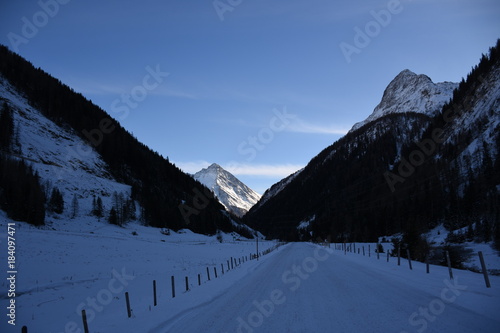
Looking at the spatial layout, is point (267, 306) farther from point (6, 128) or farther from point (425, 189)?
point (425, 189)

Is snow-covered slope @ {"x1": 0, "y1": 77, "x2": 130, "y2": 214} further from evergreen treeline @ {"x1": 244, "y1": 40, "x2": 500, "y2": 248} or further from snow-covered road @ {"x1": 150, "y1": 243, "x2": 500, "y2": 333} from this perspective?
snow-covered road @ {"x1": 150, "y1": 243, "x2": 500, "y2": 333}

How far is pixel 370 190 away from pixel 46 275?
136 meters

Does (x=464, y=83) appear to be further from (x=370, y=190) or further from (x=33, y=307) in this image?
(x=33, y=307)

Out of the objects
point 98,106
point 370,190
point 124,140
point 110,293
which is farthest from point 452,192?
point 98,106

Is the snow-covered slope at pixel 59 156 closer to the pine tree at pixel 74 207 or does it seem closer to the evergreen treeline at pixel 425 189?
the pine tree at pixel 74 207

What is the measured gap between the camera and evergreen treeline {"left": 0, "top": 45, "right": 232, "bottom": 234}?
98.9 metres

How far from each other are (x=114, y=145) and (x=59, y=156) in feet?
107

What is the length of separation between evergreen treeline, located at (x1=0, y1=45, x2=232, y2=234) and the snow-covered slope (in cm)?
499

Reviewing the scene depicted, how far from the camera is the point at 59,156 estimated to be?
3248 inches

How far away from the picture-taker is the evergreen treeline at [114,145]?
324 ft

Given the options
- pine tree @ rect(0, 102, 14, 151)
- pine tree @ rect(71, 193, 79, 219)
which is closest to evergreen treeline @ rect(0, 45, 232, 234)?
pine tree @ rect(71, 193, 79, 219)

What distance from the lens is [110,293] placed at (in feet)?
64.7

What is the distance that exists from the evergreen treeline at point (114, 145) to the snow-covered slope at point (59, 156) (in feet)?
16.4

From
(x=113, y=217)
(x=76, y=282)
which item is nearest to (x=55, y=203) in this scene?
(x=113, y=217)
